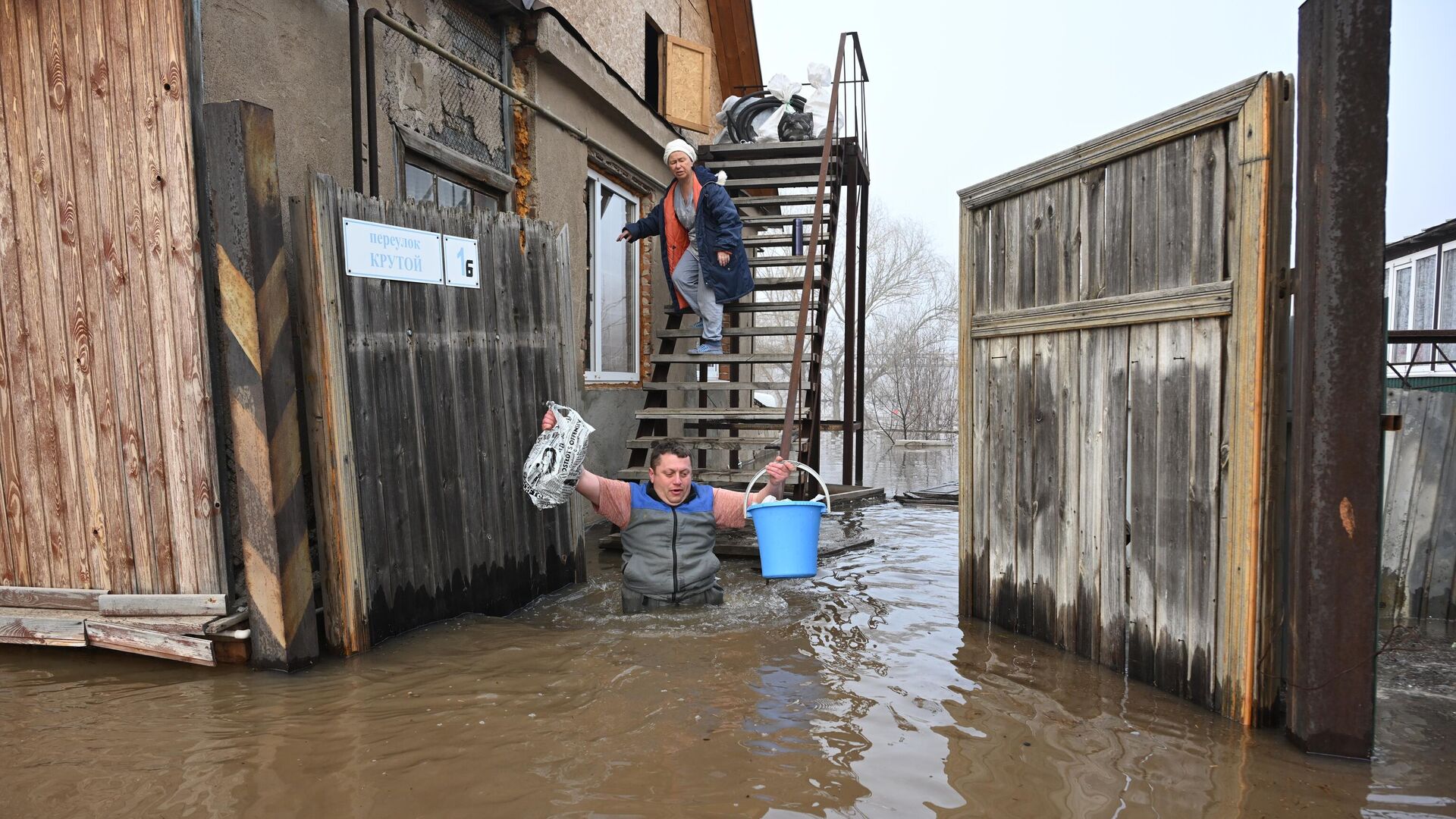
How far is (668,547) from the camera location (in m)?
5.04

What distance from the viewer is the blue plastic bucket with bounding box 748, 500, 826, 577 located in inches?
185

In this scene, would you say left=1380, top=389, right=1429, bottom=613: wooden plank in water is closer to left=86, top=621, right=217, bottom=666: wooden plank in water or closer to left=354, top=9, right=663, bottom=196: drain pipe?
left=86, top=621, right=217, bottom=666: wooden plank in water

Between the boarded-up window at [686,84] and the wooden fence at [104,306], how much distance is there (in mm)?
7816

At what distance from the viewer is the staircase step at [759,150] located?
1066 cm

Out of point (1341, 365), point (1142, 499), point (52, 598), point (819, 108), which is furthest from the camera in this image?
point (819, 108)

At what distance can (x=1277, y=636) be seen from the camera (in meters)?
3.43

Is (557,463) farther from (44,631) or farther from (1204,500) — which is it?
(1204,500)

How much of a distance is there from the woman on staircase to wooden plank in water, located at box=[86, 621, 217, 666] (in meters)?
5.08

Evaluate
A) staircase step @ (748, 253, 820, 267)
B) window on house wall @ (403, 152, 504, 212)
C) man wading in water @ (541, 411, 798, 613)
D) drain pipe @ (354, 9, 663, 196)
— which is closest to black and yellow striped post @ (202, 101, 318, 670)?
man wading in water @ (541, 411, 798, 613)

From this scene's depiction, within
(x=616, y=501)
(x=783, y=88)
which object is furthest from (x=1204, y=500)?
(x=783, y=88)

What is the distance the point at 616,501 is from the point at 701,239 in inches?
149

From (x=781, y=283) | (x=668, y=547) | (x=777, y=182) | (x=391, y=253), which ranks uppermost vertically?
(x=777, y=182)

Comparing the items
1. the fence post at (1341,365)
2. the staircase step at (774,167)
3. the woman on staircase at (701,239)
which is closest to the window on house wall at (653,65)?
the staircase step at (774,167)

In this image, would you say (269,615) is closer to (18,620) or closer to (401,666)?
(401,666)
